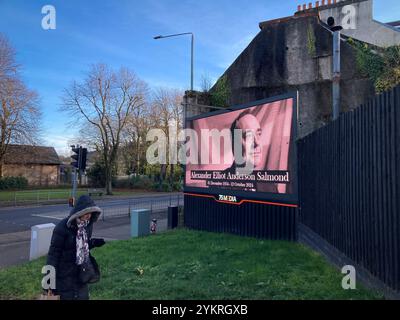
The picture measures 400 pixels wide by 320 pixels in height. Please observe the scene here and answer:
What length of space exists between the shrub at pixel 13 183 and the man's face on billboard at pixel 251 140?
132 ft

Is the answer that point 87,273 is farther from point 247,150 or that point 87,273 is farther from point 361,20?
point 361,20

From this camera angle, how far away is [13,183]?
42.8m

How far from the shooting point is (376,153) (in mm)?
4574

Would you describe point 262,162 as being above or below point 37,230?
above

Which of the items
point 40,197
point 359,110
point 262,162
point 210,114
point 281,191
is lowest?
point 40,197

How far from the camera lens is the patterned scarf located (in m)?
4.08

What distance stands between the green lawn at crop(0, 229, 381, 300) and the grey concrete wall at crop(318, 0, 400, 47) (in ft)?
35.8

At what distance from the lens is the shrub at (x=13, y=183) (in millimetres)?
41819

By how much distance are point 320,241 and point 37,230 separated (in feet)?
25.3

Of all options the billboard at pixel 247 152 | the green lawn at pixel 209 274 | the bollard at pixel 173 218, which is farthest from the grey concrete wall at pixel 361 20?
the green lawn at pixel 209 274

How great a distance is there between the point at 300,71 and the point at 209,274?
8.22 m

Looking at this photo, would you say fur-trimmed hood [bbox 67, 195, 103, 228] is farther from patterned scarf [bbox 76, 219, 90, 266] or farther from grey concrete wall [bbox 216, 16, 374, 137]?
grey concrete wall [bbox 216, 16, 374, 137]

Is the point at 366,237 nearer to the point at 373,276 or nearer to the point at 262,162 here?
the point at 373,276
